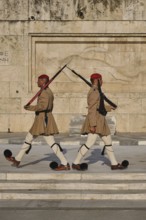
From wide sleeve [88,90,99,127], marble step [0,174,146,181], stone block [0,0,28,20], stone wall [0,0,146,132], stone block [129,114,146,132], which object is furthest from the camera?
stone block [0,0,28,20]

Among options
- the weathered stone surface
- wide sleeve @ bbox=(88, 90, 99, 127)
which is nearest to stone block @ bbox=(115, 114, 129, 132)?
the weathered stone surface

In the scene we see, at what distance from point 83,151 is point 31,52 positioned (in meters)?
9.43

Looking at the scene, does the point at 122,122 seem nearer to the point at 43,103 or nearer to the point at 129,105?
the point at 129,105

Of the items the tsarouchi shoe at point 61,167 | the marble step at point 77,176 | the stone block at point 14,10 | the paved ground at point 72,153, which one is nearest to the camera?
the marble step at point 77,176

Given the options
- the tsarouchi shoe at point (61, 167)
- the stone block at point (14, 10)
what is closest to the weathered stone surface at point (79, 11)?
Answer: the stone block at point (14, 10)

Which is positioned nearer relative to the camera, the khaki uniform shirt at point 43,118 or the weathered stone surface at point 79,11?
the khaki uniform shirt at point 43,118

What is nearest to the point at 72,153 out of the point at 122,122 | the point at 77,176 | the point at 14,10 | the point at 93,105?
the point at 93,105

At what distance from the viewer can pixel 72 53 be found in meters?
19.0

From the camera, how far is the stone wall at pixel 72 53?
18688mm

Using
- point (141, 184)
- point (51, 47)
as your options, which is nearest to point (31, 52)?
point (51, 47)

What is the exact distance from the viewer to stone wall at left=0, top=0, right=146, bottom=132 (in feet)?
61.3

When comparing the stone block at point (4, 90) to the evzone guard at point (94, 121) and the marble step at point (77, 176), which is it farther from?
the marble step at point (77, 176)

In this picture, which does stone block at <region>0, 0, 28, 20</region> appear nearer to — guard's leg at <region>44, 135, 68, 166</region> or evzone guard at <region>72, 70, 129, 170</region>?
evzone guard at <region>72, 70, 129, 170</region>

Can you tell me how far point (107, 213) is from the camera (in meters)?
7.31
